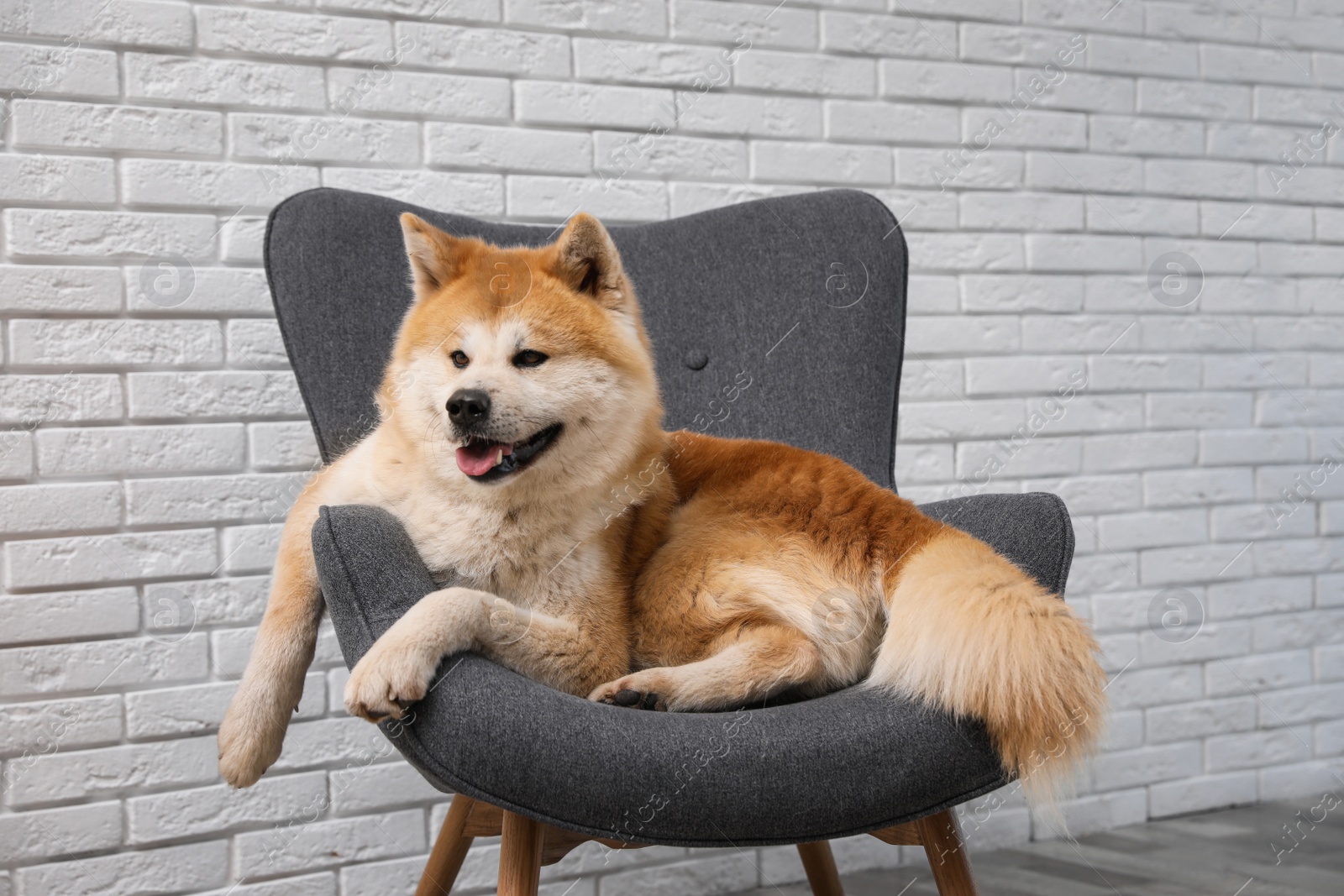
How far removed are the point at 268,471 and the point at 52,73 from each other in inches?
32.4

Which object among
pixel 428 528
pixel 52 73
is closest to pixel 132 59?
pixel 52 73

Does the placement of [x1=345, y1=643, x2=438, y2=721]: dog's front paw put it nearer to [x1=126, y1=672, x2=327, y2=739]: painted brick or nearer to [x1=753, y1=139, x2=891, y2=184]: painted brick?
[x1=126, y1=672, x2=327, y2=739]: painted brick

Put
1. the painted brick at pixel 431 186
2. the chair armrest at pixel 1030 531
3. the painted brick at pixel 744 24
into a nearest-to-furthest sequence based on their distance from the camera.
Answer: the chair armrest at pixel 1030 531 < the painted brick at pixel 431 186 < the painted brick at pixel 744 24

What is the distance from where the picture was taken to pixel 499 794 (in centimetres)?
108

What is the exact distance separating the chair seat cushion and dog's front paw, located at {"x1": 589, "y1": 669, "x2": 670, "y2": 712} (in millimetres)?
64

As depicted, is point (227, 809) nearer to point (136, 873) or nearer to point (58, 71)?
point (136, 873)

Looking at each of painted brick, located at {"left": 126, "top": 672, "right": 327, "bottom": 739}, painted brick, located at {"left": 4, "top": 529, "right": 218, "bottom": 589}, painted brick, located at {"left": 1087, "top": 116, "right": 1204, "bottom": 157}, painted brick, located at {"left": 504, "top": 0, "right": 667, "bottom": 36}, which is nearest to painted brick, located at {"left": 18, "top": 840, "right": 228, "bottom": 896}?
painted brick, located at {"left": 126, "top": 672, "right": 327, "bottom": 739}

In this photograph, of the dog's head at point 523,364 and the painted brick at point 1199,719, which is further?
the painted brick at point 1199,719

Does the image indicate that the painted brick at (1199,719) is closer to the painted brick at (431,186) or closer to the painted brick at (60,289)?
the painted brick at (431,186)

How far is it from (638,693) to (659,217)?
4.61 ft

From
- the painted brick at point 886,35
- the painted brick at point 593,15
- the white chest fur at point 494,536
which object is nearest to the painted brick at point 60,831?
the white chest fur at point 494,536

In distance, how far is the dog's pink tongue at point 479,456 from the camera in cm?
130

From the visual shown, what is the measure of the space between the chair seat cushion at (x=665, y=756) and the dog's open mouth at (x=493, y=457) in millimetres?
180

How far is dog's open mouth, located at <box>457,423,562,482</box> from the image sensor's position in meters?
1.30
